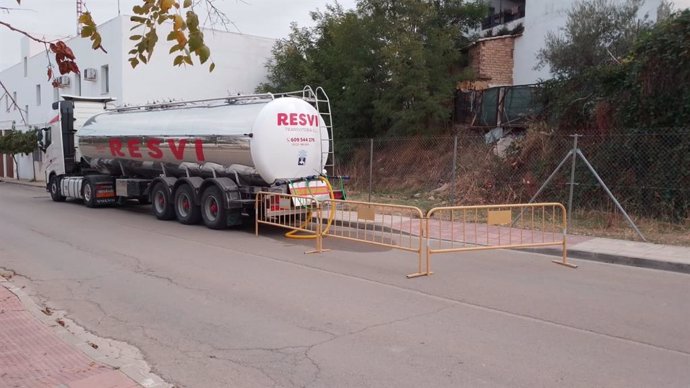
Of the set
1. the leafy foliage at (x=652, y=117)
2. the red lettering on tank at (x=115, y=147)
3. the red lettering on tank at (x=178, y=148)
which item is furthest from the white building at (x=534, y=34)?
the red lettering on tank at (x=115, y=147)

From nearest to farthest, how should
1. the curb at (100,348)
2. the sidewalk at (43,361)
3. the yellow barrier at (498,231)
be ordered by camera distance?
the sidewalk at (43,361) → the curb at (100,348) → the yellow barrier at (498,231)

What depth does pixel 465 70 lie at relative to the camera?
2136 cm

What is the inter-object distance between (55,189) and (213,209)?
10411 millimetres

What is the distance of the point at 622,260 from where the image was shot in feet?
32.5

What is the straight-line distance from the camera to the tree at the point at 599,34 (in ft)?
57.8

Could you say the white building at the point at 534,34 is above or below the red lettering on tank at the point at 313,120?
above

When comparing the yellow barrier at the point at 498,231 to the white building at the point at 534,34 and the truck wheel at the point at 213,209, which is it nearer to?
the truck wheel at the point at 213,209

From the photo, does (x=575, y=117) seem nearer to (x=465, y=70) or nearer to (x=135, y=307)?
(x=465, y=70)

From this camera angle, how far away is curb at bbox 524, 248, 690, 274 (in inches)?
367

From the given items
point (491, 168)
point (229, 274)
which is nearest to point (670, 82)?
point (491, 168)

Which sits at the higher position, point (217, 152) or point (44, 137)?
point (44, 137)

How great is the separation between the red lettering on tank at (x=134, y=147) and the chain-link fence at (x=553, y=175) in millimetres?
6706

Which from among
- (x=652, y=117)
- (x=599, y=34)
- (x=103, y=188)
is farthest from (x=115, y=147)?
(x=599, y=34)

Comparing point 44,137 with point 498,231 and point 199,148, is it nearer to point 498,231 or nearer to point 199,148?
point 199,148
